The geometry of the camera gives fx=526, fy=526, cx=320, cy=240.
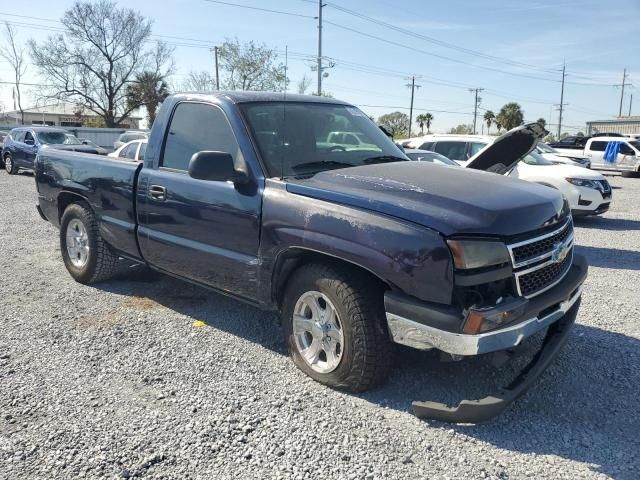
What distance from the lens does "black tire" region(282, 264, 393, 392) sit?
3143 mm

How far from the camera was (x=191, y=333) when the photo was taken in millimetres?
4367

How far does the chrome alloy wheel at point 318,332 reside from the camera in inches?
132

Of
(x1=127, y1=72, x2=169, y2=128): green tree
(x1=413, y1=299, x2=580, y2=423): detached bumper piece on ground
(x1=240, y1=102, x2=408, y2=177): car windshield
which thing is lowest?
(x1=413, y1=299, x2=580, y2=423): detached bumper piece on ground

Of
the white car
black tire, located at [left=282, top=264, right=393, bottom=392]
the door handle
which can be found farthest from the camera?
the white car

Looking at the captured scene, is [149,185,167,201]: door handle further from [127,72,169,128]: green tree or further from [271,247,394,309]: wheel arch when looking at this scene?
[127,72,169,128]: green tree

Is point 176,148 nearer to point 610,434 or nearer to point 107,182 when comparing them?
point 107,182

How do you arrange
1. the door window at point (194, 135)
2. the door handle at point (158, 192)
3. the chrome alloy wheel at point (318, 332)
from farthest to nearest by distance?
A: the door handle at point (158, 192), the door window at point (194, 135), the chrome alloy wheel at point (318, 332)

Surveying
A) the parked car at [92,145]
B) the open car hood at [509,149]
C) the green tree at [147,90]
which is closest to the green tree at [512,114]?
the green tree at [147,90]

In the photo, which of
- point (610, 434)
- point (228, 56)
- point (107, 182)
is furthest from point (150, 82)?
point (610, 434)

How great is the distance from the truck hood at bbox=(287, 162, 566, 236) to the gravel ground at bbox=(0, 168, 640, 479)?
3.85ft

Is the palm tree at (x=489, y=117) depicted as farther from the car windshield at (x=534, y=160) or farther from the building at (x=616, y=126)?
the car windshield at (x=534, y=160)

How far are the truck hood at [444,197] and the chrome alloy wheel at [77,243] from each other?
3.05 meters

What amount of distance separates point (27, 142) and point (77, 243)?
16402 millimetres

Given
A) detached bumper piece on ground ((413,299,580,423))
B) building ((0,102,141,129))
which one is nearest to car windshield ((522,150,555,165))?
detached bumper piece on ground ((413,299,580,423))
